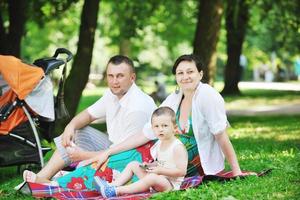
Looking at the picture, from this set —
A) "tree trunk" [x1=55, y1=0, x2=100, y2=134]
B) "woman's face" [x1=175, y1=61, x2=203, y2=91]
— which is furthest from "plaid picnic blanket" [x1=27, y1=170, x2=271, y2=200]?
"tree trunk" [x1=55, y1=0, x2=100, y2=134]

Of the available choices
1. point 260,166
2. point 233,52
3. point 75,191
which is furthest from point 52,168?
point 233,52

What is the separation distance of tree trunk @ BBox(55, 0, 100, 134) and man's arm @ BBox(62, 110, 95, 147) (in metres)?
5.70

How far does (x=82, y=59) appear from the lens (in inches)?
486

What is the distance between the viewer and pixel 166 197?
17.3 ft

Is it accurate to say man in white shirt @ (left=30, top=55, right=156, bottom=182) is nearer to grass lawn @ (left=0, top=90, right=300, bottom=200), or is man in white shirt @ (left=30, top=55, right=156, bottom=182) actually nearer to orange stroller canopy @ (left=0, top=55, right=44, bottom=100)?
grass lawn @ (left=0, top=90, right=300, bottom=200)

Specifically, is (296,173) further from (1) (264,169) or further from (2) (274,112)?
(2) (274,112)

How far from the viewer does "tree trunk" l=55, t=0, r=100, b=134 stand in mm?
12188

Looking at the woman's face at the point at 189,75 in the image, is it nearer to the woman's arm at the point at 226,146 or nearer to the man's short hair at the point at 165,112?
the man's short hair at the point at 165,112

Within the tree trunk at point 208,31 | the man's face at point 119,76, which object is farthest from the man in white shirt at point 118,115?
the tree trunk at point 208,31

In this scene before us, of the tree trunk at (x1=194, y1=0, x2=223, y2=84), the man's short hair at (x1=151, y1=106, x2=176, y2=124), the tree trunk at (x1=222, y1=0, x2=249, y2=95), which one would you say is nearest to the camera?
the man's short hair at (x1=151, y1=106, x2=176, y2=124)

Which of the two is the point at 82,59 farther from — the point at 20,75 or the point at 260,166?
the point at 260,166

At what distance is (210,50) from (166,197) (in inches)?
339

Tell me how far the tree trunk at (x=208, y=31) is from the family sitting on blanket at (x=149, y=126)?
7473 millimetres

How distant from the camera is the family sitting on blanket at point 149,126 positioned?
19.1ft
